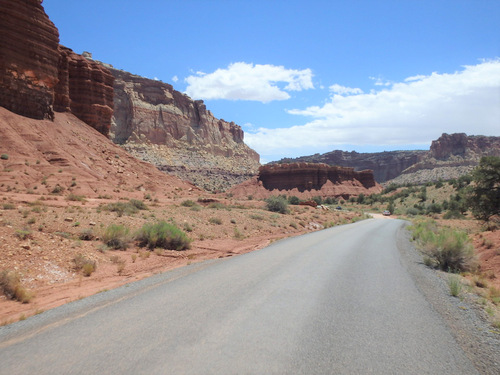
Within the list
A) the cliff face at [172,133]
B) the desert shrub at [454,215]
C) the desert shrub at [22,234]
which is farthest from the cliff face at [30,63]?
the desert shrub at [454,215]

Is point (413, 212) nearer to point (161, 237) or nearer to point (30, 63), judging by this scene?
point (161, 237)

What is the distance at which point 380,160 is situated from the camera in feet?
600

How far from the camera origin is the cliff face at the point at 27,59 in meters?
31.3

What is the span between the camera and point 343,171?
345 ft

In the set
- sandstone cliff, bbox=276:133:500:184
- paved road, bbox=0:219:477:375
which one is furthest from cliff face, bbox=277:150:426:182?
paved road, bbox=0:219:477:375

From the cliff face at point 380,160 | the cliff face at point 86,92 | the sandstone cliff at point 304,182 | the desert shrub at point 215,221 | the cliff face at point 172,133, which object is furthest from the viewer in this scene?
the cliff face at point 380,160

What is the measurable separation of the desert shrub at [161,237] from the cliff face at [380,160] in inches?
6404

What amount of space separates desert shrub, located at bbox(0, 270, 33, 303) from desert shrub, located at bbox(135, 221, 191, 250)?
6242mm

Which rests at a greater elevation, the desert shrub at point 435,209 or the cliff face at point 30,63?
the cliff face at point 30,63

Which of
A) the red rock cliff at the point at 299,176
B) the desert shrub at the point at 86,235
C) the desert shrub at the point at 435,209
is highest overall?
the red rock cliff at the point at 299,176

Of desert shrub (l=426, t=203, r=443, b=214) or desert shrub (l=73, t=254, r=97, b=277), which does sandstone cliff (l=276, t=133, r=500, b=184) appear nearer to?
desert shrub (l=426, t=203, r=443, b=214)

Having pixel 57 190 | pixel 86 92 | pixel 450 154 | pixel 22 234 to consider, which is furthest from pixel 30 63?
pixel 450 154

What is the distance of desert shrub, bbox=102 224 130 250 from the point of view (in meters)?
12.3

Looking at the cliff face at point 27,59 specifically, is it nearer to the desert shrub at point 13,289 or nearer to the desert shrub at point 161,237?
the desert shrub at point 161,237
